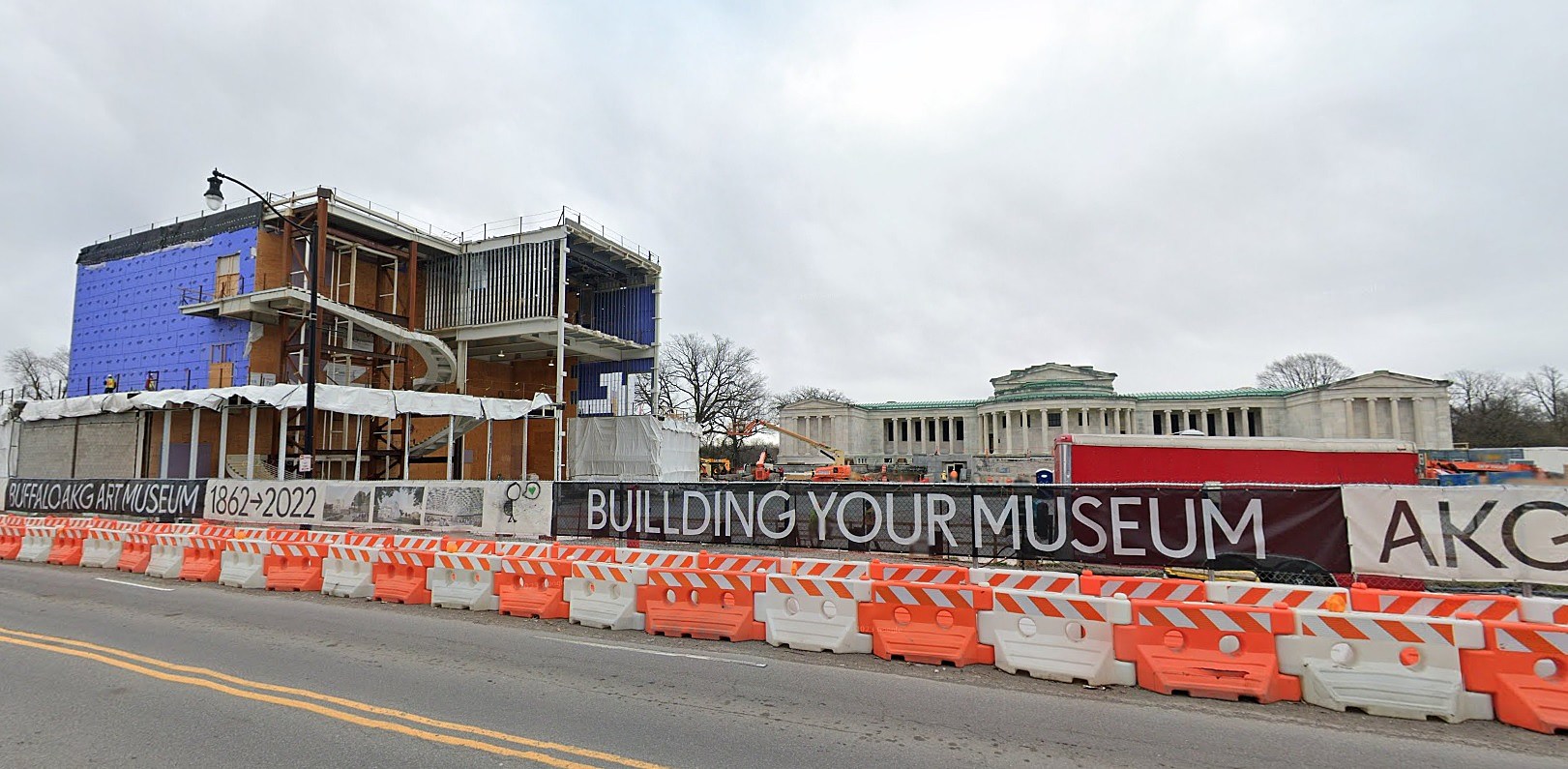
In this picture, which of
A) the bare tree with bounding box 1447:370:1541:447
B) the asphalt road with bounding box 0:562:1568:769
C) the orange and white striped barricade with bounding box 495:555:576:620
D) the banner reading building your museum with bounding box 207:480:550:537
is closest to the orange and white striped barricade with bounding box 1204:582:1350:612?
the asphalt road with bounding box 0:562:1568:769

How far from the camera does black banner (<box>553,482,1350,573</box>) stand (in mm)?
9828

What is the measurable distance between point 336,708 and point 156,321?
143ft

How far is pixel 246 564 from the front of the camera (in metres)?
12.7

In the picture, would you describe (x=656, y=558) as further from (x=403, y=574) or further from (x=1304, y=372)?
(x=1304, y=372)

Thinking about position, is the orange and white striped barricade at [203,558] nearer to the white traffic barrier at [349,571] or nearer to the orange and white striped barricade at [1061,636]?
the white traffic barrier at [349,571]

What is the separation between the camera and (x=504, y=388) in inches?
1903

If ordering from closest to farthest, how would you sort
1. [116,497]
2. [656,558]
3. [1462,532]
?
1. [1462,532]
2. [656,558]
3. [116,497]

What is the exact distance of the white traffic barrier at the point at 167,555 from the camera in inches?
531

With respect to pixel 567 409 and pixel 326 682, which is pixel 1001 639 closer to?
pixel 326 682

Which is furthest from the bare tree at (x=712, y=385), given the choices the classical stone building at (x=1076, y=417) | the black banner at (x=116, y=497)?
the black banner at (x=116, y=497)

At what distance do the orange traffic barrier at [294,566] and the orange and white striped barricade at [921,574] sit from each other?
9079 millimetres

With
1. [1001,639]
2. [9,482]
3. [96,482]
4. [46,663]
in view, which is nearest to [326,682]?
[46,663]

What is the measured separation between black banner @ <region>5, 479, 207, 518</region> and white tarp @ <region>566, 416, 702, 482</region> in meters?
22.1

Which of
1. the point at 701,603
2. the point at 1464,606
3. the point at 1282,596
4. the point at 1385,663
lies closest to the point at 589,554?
the point at 701,603
